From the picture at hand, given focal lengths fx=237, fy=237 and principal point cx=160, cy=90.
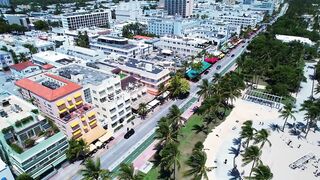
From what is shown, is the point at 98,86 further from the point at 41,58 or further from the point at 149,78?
the point at 41,58

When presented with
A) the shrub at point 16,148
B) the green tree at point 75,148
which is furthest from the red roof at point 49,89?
the shrub at point 16,148

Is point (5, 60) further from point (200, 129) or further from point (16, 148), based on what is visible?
point (200, 129)

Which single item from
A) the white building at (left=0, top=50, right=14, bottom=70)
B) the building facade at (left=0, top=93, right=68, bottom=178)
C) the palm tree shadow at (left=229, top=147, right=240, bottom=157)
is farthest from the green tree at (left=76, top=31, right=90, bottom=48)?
the palm tree shadow at (left=229, top=147, right=240, bottom=157)

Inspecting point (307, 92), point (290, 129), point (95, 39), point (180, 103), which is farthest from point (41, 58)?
point (307, 92)

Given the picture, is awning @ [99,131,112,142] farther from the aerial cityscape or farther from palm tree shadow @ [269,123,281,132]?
palm tree shadow @ [269,123,281,132]

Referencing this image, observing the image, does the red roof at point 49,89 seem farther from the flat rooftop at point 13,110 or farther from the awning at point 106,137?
the awning at point 106,137

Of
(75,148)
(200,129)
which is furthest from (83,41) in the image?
(200,129)
